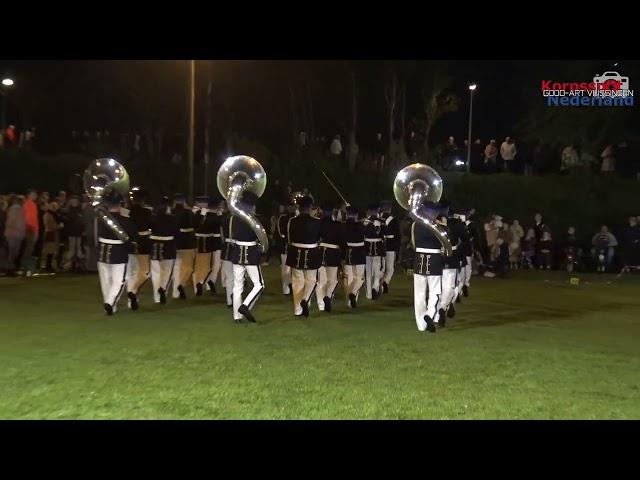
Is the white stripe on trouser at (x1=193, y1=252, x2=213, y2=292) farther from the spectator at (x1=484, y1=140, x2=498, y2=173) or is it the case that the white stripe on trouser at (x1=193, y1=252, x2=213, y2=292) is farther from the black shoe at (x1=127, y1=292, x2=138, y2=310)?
the spectator at (x1=484, y1=140, x2=498, y2=173)

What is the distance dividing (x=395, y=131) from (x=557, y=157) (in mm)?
8981

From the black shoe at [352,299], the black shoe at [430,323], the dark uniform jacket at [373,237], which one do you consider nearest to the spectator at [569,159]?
the dark uniform jacket at [373,237]

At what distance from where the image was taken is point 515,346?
10.4 meters

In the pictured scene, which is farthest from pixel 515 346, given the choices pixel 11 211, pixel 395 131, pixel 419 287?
pixel 395 131

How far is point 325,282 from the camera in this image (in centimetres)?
1337

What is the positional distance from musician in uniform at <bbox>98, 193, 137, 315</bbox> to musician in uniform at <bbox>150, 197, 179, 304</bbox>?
3.27 feet

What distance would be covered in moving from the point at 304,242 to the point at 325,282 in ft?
4.51

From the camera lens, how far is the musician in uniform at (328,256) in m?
13.0

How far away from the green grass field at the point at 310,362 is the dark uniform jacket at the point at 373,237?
1.10m

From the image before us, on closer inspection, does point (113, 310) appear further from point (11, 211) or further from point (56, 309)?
point (11, 211)

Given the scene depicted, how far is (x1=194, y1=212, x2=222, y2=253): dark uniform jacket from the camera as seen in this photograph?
568 inches

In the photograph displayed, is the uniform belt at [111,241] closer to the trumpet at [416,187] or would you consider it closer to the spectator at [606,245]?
the trumpet at [416,187]

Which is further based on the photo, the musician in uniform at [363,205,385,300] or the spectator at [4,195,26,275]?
the spectator at [4,195,26,275]

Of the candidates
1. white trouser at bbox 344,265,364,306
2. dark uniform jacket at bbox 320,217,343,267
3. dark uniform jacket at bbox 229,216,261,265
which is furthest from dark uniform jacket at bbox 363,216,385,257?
dark uniform jacket at bbox 229,216,261,265
